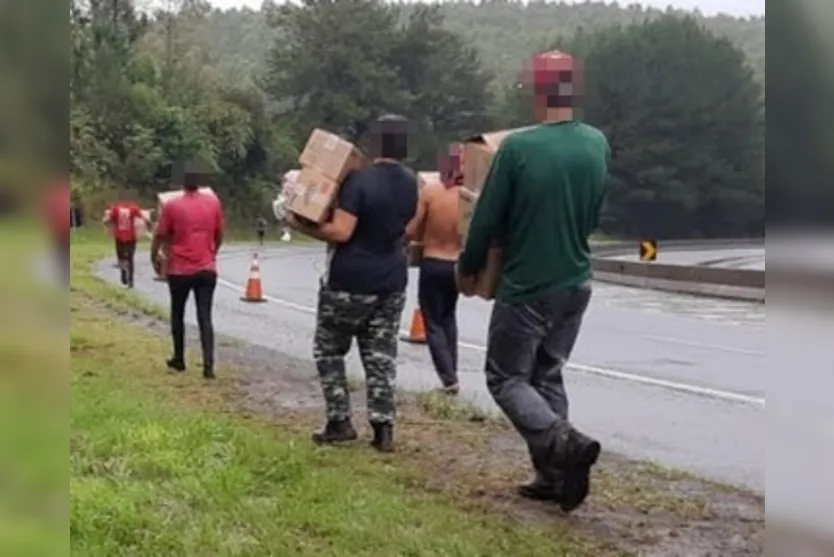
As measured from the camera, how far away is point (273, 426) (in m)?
6.24

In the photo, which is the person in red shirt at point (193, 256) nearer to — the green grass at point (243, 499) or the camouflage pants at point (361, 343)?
the green grass at point (243, 499)

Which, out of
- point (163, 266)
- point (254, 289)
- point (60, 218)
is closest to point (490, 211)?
point (60, 218)

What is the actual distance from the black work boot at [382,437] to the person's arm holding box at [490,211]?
153 cm

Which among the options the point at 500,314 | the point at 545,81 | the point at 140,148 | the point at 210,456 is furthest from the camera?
the point at 210,456

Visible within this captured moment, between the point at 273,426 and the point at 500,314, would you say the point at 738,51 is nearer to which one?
the point at 500,314

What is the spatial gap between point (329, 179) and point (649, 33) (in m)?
2.79

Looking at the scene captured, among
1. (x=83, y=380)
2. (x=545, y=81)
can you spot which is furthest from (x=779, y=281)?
(x=83, y=380)

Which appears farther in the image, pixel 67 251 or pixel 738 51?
pixel 738 51

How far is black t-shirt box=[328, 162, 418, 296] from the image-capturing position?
5207mm

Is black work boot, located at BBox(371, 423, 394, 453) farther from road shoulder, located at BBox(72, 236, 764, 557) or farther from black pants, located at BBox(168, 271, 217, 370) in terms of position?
black pants, located at BBox(168, 271, 217, 370)

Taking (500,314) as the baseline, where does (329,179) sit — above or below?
above

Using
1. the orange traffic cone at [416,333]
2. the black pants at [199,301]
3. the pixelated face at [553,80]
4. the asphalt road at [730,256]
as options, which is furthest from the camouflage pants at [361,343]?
the orange traffic cone at [416,333]

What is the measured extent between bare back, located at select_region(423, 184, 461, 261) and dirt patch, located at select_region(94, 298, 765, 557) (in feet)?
2.81

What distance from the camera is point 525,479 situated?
5.00 meters
